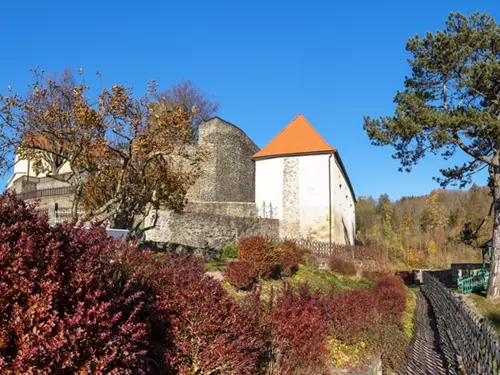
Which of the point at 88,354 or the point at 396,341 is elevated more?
the point at 88,354

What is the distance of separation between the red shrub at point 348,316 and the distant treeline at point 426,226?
4313cm

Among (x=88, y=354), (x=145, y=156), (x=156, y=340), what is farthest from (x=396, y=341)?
(x=145, y=156)

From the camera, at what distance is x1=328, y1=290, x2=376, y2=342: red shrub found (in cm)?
818

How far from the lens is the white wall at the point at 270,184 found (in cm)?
3438

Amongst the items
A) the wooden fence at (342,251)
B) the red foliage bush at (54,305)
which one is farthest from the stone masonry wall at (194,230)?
the red foliage bush at (54,305)

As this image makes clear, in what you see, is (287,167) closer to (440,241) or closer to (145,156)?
(145,156)

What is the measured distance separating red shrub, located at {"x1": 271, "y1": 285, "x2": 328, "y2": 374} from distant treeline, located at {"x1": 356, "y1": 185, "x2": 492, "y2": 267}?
1801 inches

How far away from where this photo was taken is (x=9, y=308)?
119 inches

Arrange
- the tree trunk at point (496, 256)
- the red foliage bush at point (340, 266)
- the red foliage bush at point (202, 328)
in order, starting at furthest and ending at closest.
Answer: the red foliage bush at point (340, 266) → the tree trunk at point (496, 256) → the red foliage bush at point (202, 328)

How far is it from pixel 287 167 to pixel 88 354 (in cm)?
3182

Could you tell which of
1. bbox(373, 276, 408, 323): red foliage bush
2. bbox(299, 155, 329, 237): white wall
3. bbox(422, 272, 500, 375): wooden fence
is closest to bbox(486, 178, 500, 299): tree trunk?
bbox(373, 276, 408, 323): red foliage bush

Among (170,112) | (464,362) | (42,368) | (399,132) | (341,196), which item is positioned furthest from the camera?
(341,196)

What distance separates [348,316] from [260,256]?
Answer: 6828mm

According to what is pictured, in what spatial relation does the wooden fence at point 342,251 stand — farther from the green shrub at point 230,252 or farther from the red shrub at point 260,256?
the red shrub at point 260,256
